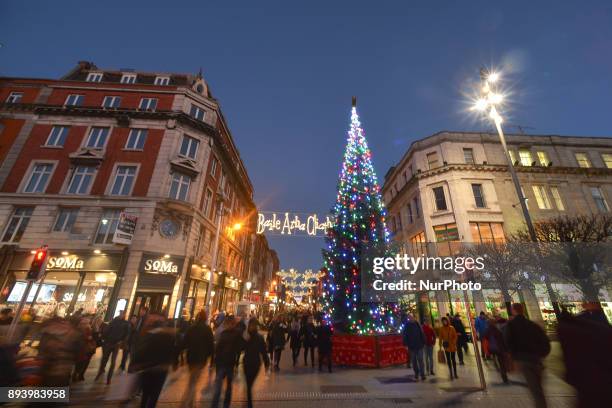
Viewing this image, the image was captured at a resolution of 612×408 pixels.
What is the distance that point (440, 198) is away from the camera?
85.3 ft

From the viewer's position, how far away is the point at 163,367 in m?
5.34

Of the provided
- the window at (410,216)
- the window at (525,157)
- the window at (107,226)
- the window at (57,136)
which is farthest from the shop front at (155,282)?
the window at (525,157)

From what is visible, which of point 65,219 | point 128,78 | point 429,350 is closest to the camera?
point 429,350

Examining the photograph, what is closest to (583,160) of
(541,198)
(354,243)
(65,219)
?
(541,198)

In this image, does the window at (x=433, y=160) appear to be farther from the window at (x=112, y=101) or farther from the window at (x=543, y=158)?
the window at (x=112, y=101)

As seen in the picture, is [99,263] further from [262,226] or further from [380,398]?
[380,398]

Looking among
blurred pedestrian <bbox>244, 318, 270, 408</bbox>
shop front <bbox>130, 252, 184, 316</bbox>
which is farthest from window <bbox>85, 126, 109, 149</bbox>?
blurred pedestrian <bbox>244, 318, 270, 408</bbox>

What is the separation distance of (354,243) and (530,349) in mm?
8244

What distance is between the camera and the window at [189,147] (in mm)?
22189

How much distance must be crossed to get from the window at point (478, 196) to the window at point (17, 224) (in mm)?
37530

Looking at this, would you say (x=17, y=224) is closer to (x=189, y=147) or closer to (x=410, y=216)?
(x=189, y=147)

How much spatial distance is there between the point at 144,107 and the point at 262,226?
15.6 metres

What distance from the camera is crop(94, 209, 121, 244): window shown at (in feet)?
60.6

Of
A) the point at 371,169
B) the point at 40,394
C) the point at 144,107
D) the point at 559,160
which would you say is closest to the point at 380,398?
the point at 40,394
